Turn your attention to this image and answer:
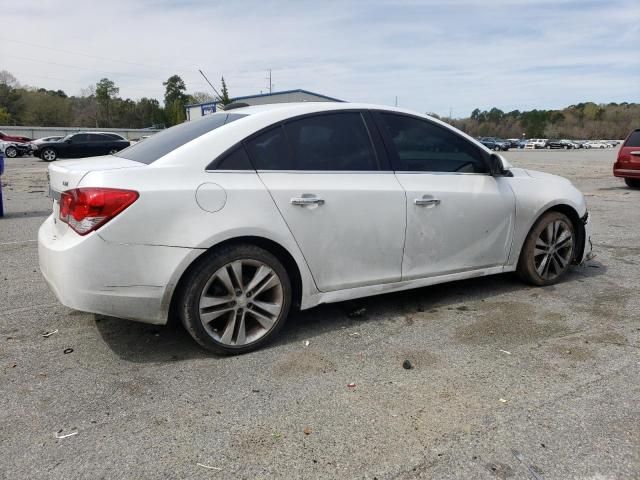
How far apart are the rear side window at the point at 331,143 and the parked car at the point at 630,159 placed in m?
12.3

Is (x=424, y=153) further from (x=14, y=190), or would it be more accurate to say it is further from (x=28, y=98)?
(x=28, y=98)

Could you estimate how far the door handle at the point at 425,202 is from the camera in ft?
12.9

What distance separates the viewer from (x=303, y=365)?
10.8ft

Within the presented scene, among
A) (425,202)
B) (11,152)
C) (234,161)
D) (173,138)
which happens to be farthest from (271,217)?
(11,152)

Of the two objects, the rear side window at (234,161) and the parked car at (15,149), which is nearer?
the rear side window at (234,161)

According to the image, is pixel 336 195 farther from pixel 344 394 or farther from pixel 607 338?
pixel 607 338

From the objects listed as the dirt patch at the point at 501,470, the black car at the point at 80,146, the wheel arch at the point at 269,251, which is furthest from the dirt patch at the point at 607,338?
the black car at the point at 80,146

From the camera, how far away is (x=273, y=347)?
141 inches

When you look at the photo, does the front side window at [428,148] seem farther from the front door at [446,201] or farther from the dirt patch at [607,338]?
the dirt patch at [607,338]

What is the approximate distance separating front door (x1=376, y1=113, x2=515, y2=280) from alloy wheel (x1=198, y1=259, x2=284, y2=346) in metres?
1.09

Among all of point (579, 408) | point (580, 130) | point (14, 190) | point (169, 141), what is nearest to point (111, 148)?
point (14, 190)

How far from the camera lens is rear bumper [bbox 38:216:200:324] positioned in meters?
→ 3.01

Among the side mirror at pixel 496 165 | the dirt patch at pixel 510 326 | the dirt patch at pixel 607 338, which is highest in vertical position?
the side mirror at pixel 496 165

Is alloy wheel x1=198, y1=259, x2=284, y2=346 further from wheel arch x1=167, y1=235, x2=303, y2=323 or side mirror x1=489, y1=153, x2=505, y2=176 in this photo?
side mirror x1=489, y1=153, x2=505, y2=176
